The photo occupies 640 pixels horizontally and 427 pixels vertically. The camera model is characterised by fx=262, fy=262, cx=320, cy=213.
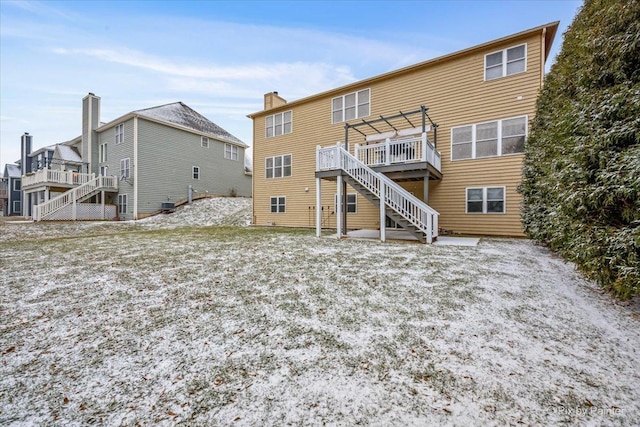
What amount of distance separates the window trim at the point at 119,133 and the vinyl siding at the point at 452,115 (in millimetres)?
14747

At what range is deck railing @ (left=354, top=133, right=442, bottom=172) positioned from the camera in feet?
31.1

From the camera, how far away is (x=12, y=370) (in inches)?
91.6

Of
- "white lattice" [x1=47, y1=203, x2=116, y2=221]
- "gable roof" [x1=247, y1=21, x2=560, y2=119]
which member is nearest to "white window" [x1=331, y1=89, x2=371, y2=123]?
"gable roof" [x1=247, y1=21, x2=560, y2=119]

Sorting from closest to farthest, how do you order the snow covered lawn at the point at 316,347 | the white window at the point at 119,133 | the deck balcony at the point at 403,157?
the snow covered lawn at the point at 316,347, the deck balcony at the point at 403,157, the white window at the point at 119,133

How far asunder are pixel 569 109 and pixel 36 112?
1252 inches

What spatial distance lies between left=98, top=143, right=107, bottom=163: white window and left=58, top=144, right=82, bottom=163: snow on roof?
1.98 meters

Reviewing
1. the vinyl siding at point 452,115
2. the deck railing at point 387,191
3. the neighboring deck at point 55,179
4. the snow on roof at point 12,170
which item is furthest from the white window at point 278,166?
the snow on roof at point 12,170

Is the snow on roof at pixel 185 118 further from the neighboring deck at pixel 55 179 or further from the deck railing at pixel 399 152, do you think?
the deck railing at pixel 399 152

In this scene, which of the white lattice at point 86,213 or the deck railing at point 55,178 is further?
the deck railing at point 55,178

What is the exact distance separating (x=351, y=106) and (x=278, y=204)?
7170 mm

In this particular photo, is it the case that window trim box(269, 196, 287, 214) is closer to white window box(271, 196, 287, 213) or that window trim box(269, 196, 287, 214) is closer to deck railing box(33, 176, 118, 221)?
white window box(271, 196, 287, 213)

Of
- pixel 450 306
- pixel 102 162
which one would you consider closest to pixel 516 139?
pixel 450 306

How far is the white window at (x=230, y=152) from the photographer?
24.5m

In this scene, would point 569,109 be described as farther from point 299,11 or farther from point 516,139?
point 299,11
